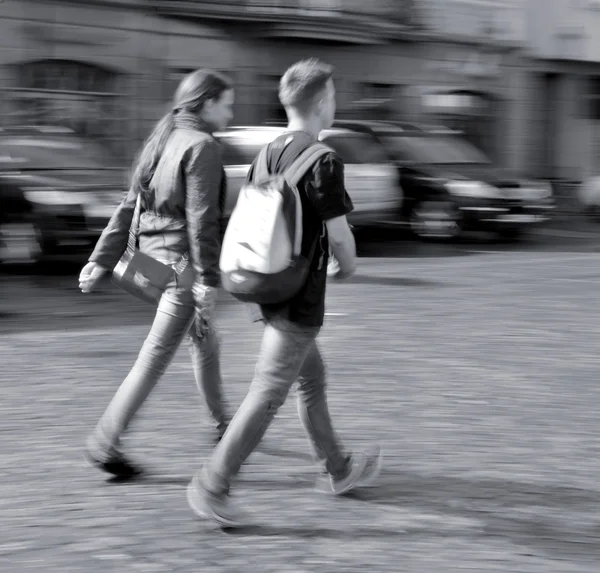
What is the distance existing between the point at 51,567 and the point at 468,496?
5.69 feet

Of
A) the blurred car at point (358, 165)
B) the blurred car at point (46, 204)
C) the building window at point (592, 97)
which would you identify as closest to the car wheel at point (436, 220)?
the blurred car at point (358, 165)

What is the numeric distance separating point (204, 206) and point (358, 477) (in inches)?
48.8

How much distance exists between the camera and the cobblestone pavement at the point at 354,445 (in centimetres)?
438

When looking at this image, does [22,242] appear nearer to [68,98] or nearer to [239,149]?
[239,149]

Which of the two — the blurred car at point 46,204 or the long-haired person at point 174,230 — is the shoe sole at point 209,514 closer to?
the long-haired person at point 174,230

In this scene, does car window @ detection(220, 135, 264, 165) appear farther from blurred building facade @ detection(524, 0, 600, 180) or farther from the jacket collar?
blurred building facade @ detection(524, 0, 600, 180)

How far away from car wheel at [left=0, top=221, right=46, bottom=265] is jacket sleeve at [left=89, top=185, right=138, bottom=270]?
735cm

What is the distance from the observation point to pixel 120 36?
73.3 ft

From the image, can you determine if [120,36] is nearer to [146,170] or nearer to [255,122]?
[255,122]

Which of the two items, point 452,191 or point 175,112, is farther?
point 452,191

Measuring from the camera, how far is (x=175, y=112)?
524 centimetres

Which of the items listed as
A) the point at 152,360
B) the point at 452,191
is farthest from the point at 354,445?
the point at 452,191

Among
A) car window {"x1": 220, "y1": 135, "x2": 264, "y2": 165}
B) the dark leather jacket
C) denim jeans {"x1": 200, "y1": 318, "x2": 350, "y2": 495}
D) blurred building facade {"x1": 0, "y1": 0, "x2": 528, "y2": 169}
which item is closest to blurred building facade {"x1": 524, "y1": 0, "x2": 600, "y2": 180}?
blurred building facade {"x1": 0, "y1": 0, "x2": 528, "y2": 169}

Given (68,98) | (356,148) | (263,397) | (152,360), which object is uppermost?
(263,397)
